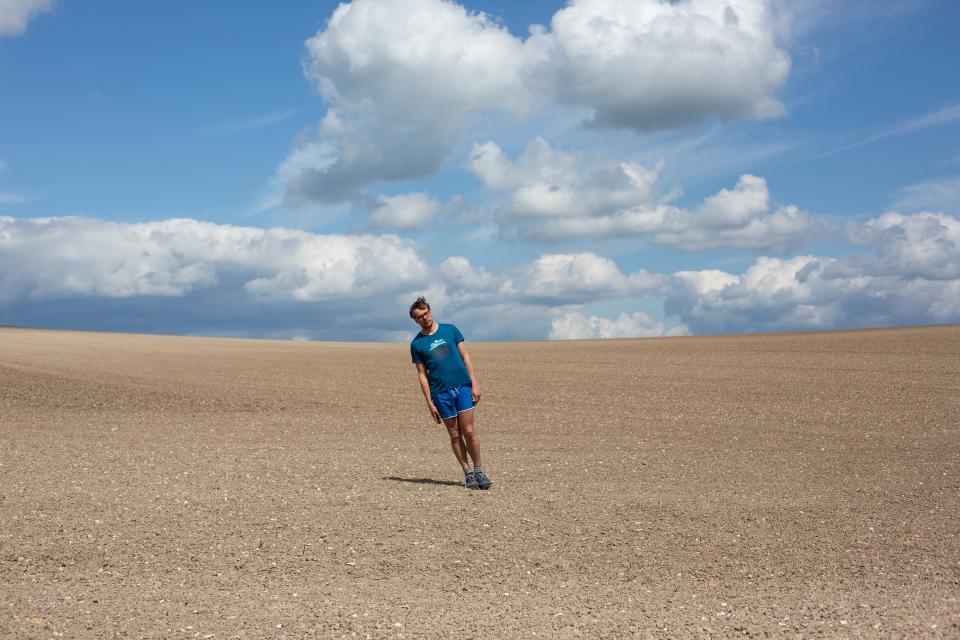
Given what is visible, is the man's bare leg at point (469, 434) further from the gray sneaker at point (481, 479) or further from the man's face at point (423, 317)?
the man's face at point (423, 317)

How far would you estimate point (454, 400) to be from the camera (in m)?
11.3

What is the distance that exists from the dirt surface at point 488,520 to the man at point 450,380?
60cm

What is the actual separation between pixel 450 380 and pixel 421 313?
0.97m

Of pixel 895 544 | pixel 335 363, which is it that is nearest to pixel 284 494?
pixel 895 544

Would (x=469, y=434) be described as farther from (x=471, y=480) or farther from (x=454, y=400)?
(x=471, y=480)

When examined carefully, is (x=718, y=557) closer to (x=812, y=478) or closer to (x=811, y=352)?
(x=812, y=478)

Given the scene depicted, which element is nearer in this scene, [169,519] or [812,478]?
[169,519]

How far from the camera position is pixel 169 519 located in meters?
9.76

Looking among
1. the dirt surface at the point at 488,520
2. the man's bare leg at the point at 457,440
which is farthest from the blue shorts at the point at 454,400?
the dirt surface at the point at 488,520

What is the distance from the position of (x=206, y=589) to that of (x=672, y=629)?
3.83 meters

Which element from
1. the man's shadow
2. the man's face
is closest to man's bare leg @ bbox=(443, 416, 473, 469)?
the man's shadow

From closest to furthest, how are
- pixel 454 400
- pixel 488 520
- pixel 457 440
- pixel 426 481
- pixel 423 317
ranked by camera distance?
1. pixel 488 520
2. pixel 423 317
3. pixel 454 400
4. pixel 457 440
5. pixel 426 481

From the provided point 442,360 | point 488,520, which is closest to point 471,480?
point 442,360

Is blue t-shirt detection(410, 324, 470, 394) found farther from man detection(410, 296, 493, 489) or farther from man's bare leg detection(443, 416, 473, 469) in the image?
man's bare leg detection(443, 416, 473, 469)
